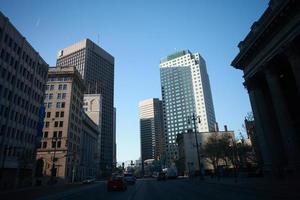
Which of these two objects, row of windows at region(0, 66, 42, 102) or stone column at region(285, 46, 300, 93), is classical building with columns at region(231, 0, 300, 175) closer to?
stone column at region(285, 46, 300, 93)

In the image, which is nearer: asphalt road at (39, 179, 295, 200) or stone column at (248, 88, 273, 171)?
asphalt road at (39, 179, 295, 200)

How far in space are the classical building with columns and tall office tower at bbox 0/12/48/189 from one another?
4326cm

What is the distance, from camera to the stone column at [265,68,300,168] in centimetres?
2771

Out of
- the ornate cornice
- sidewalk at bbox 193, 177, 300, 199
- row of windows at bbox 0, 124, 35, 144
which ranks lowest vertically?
sidewalk at bbox 193, 177, 300, 199

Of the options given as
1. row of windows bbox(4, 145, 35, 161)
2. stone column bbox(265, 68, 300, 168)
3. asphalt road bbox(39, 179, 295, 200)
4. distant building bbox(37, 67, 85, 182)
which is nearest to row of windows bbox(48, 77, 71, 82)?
distant building bbox(37, 67, 85, 182)

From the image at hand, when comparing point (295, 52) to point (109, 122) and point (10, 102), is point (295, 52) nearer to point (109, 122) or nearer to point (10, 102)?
point (10, 102)

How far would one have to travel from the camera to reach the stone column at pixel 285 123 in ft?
90.9

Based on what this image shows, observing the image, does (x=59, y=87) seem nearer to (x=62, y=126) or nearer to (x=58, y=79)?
(x=58, y=79)

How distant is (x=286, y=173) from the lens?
91.8ft

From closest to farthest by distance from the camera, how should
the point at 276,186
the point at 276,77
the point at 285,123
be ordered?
the point at 276,186 → the point at 285,123 → the point at 276,77

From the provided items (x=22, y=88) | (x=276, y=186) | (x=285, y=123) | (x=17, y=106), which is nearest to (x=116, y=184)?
(x=276, y=186)

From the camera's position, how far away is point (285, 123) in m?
29.1

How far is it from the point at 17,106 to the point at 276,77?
5043 centimetres

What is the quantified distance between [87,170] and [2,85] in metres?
78.2
